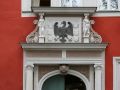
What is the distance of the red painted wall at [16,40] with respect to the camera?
18484 millimetres

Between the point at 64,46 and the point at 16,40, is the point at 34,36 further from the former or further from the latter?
the point at 64,46

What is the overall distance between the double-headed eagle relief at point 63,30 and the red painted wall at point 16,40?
71 centimetres

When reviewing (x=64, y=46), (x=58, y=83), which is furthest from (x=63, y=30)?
(x=58, y=83)

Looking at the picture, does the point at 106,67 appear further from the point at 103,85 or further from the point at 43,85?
the point at 43,85

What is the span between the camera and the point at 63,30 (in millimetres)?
18625

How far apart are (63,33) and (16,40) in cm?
140

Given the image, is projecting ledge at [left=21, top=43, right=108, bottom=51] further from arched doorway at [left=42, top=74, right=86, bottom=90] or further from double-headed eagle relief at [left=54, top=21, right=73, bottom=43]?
arched doorway at [left=42, top=74, right=86, bottom=90]

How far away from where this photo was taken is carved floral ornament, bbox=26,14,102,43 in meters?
18.5

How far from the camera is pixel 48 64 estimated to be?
1845 centimetres

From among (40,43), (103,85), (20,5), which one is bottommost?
(103,85)

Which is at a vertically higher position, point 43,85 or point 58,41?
point 58,41

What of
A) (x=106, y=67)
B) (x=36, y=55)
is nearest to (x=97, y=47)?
(x=106, y=67)

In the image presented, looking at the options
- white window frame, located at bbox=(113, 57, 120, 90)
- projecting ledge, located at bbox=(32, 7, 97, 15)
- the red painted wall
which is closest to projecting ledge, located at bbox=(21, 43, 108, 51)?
the red painted wall

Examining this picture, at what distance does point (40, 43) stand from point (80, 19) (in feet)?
4.66
